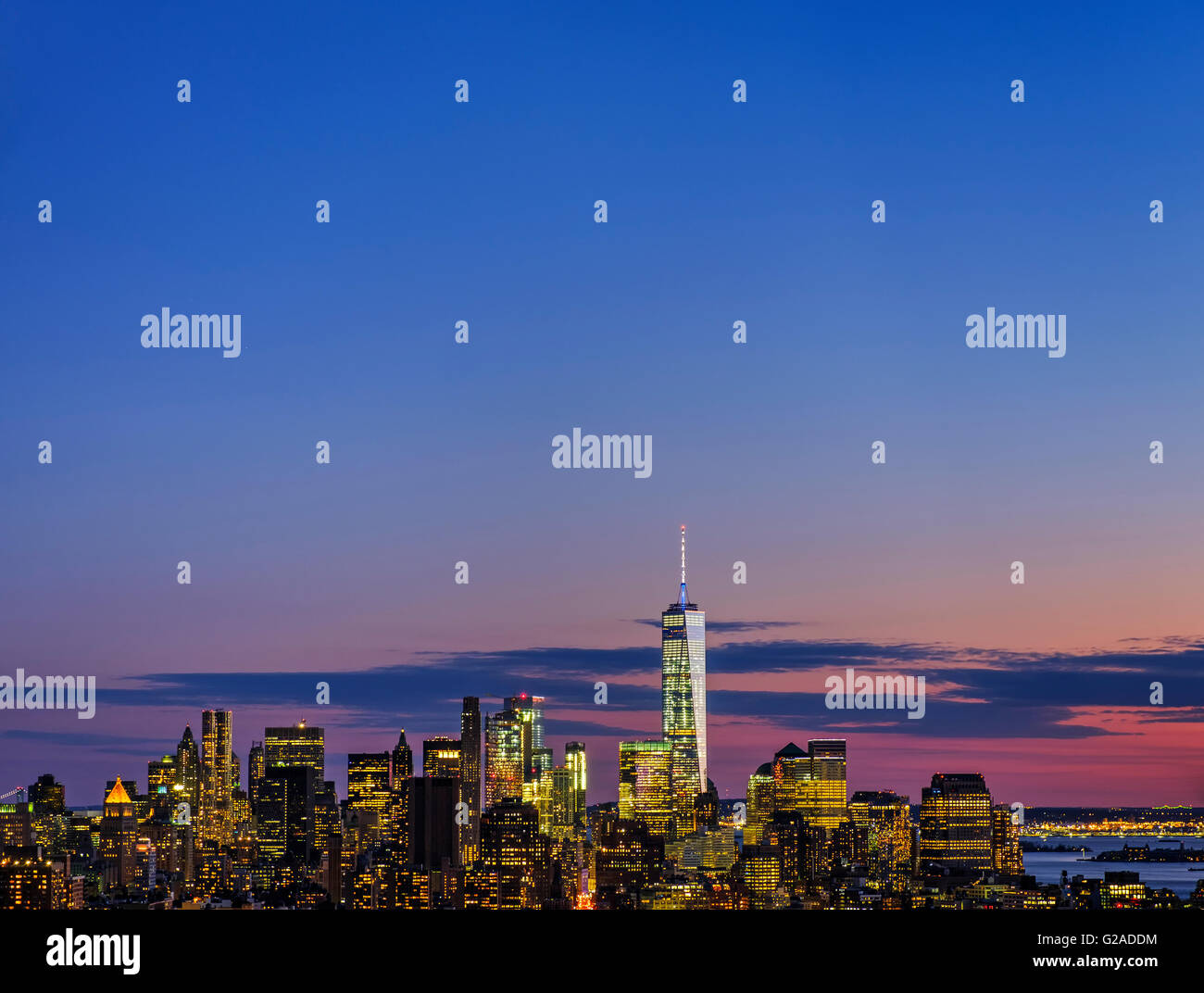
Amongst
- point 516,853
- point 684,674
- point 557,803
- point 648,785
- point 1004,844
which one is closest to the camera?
point 516,853

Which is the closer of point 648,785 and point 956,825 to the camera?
point 956,825

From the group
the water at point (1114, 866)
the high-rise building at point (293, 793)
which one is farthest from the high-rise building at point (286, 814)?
the water at point (1114, 866)

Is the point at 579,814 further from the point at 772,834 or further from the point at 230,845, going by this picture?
the point at 230,845

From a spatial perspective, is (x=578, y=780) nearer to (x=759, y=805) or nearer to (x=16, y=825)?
(x=759, y=805)

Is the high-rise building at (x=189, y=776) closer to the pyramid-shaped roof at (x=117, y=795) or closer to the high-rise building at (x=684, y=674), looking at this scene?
the pyramid-shaped roof at (x=117, y=795)

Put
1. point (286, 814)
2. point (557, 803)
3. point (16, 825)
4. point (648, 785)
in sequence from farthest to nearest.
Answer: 1. point (648, 785)
2. point (557, 803)
3. point (286, 814)
4. point (16, 825)

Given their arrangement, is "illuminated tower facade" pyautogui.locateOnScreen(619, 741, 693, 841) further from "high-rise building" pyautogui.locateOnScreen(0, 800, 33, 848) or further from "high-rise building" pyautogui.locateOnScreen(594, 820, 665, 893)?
"high-rise building" pyautogui.locateOnScreen(0, 800, 33, 848)

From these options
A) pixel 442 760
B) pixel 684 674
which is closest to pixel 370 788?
pixel 442 760
